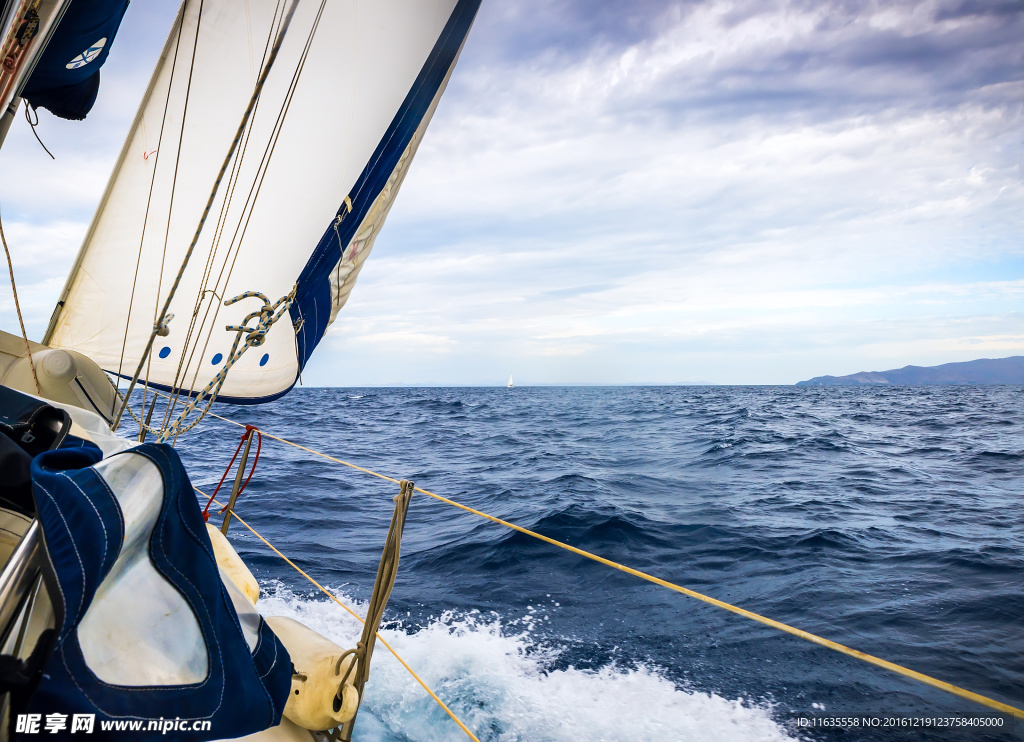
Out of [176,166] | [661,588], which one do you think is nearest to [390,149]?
[176,166]

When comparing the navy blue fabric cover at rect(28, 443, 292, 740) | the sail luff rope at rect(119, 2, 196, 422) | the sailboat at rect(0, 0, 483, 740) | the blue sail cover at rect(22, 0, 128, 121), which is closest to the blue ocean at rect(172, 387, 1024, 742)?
the sailboat at rect(0, 0, 483, 740)

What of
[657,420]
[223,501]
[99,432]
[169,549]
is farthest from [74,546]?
[657,420]

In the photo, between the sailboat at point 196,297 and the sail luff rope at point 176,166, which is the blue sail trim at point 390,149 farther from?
the sail luff rope at point 176,166

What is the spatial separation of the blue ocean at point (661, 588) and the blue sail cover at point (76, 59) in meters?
3.70

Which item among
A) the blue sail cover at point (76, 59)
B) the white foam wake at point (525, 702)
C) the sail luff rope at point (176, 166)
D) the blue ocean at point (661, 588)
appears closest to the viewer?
the blue sail cover at point (76, 59)

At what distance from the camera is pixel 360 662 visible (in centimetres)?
185

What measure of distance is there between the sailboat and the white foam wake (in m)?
1.13

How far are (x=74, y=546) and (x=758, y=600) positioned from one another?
4854mm

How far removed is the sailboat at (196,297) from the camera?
1.03 m

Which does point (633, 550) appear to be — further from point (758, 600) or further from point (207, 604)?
point (207, 604)

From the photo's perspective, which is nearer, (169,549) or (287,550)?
(169,549)

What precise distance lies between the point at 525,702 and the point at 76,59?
4.43 metres

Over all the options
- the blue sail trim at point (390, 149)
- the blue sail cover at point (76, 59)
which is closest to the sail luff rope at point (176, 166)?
the blue sail cover at point (76, 59)

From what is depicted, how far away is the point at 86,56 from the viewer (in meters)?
3.01
